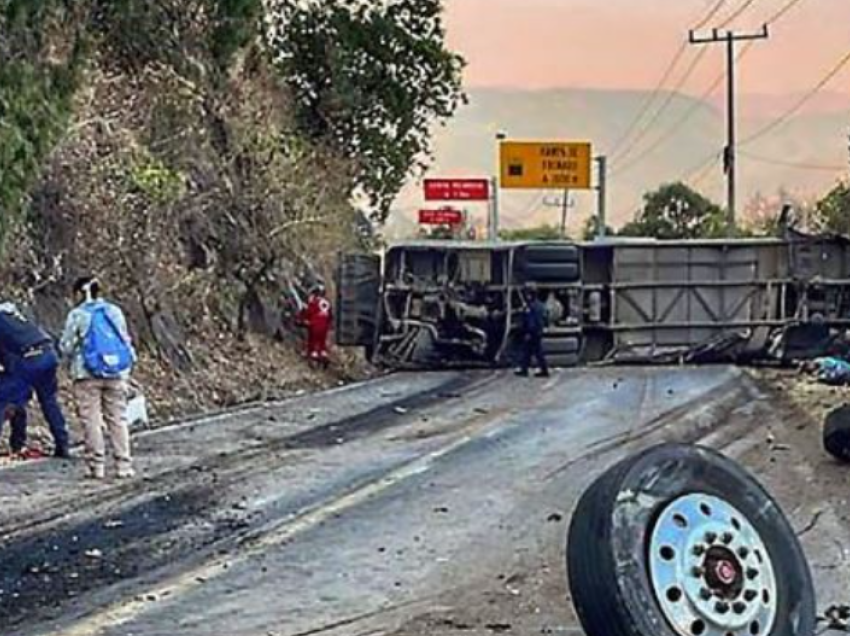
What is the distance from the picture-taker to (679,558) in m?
6.36

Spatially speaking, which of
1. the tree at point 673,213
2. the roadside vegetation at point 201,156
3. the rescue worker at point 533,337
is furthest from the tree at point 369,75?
the tree at point 673,213

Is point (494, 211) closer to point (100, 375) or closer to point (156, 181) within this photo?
point (156, 181)

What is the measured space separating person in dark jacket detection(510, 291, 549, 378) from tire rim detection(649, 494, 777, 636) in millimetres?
21058

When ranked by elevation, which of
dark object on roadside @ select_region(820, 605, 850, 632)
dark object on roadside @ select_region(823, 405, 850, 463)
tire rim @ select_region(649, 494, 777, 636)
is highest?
tire rim @ select_region(649, 494, 777, 636)

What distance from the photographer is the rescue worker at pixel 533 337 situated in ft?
91.2

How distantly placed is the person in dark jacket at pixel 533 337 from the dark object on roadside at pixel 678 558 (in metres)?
20.9

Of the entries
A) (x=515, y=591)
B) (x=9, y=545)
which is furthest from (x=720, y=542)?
(x=9, y=545)

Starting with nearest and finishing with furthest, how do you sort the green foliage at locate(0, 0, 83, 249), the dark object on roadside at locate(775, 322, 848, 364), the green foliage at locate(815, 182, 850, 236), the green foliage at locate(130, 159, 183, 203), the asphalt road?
the asphalt road < the green foliage at locate(0, 0, 83, 249) < the green foliage at locate(130, 159, 183, 203) < the dark object on roadside at locate(775, 322, 848, 364) < the green foliage at locate(815, 182, 850, 236)

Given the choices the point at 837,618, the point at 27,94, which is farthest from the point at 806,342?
the point at 837,618

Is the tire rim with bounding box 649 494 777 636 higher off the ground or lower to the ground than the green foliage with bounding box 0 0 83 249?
lower

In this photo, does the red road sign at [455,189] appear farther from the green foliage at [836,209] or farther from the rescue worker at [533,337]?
the rescue worker at [533,337]

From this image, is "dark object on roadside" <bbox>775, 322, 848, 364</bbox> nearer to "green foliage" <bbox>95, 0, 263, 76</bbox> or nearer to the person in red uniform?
the person in red uniform

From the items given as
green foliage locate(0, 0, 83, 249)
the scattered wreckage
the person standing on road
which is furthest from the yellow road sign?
the scattered wreckage

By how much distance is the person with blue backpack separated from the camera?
44.2 feet
